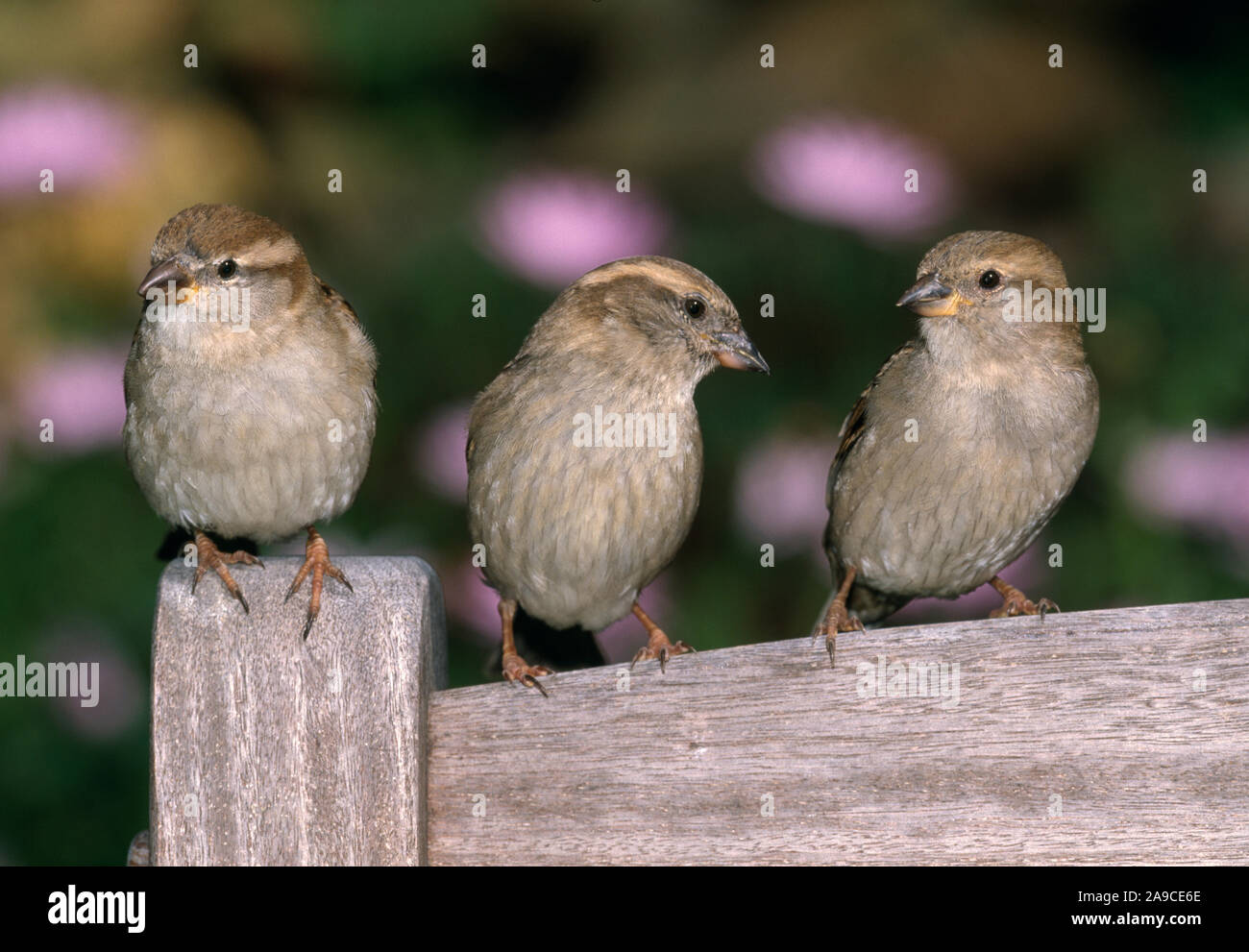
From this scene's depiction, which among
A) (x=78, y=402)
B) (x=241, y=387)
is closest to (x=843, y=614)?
(x=241, y=387)

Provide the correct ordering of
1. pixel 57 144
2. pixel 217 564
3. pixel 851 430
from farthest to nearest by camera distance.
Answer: pixel 57 144
pixel 851 430
pixel 217 564

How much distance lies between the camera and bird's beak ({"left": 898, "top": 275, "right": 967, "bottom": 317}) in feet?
8.89

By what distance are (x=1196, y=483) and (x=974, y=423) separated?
3.70 feet

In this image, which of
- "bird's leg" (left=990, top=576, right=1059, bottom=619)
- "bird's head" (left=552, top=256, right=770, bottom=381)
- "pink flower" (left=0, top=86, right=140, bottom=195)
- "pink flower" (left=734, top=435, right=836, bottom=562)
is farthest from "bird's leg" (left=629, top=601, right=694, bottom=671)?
"pink flower" (left=0, top=86, right=140, bottom=195)

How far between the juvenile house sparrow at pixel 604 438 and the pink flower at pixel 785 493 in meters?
0.94

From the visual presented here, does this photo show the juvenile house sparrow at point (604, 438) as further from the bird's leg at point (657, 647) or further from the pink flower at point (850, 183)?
the pink flower at point (850, 183)

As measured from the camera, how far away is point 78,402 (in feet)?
12.4

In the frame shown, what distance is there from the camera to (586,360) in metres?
2.72

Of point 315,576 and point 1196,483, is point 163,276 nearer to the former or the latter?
point 315,576

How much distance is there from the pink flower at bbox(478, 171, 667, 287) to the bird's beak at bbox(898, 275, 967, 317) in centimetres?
108

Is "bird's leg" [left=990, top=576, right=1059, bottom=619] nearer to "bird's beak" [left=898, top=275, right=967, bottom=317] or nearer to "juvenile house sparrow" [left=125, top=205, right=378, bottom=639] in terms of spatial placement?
"bird's beak" [left=898, top=275, right=967, bottom=317]

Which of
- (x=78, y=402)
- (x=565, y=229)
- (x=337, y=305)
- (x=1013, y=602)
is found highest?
(x=565, y=229)

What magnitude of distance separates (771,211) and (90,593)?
6.40 ft

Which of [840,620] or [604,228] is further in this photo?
[604,228]
